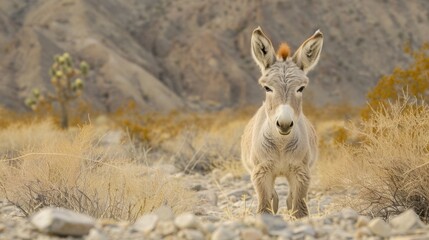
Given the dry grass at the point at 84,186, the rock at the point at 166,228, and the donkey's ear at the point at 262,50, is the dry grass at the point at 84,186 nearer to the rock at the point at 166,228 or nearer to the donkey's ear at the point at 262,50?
the donkey's ear at the point at 262,50

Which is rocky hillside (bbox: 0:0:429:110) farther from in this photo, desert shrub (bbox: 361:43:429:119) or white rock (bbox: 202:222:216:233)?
white rock (bbox: 202:222:216:233)

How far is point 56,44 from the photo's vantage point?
45500 mm

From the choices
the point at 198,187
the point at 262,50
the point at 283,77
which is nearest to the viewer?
the point at 283,77

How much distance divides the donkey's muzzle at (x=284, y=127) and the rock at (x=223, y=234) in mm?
1791

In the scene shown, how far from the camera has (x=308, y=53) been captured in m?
6.97

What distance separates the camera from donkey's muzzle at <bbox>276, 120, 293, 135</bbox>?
597cm

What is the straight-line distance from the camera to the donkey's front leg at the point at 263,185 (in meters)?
6.73

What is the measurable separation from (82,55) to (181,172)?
1360 inches

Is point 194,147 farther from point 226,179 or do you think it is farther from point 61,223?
point 61,223

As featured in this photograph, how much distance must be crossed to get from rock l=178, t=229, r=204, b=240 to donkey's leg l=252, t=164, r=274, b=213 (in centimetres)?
242

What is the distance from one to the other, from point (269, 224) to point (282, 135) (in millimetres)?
2061

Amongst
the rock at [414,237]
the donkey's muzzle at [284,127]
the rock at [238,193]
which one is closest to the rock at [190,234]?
the rock at [414,237]

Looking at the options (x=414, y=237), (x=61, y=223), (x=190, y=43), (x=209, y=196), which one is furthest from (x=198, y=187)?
(x=190, y=43)

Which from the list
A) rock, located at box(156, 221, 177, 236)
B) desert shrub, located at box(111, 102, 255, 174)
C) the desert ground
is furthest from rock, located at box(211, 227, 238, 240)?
desert shrub, located at box(111, 102, 255, 174)
